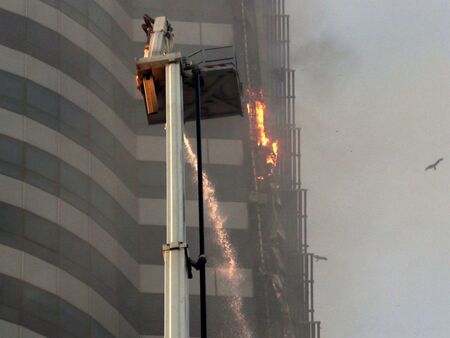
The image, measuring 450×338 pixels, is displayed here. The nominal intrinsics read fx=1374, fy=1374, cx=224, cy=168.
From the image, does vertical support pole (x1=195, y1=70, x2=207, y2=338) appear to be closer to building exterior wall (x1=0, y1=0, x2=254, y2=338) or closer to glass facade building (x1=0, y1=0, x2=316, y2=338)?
glass facade building (x1=0, y1=0, x2=316, y2=338)

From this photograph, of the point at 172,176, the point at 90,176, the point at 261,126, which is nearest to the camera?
the point at 172,176

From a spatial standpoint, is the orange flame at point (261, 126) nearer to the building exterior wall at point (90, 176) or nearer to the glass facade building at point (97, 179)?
the glass facade building at point (97, 179)

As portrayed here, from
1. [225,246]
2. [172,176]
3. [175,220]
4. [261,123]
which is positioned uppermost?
[261,123]

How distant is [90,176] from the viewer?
2275 inches

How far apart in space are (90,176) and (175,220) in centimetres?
4479

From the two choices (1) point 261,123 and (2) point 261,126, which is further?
(1) point 261,123

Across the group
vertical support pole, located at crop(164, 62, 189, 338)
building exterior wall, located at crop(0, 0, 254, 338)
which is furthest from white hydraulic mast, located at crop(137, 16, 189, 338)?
building exterior wall, located at crop(0, 0, 254, 338)

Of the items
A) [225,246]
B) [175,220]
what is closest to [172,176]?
[175,220]

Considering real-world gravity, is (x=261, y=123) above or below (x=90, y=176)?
above

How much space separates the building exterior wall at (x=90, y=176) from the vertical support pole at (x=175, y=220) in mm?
40010

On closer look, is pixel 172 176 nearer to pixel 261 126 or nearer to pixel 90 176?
pixel 90 176

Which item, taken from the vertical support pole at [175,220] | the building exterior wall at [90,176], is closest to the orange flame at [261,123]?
the building exterior wall at [90,176]

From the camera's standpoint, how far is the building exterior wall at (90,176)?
54.2m

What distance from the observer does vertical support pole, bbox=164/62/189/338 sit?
12.8 m
